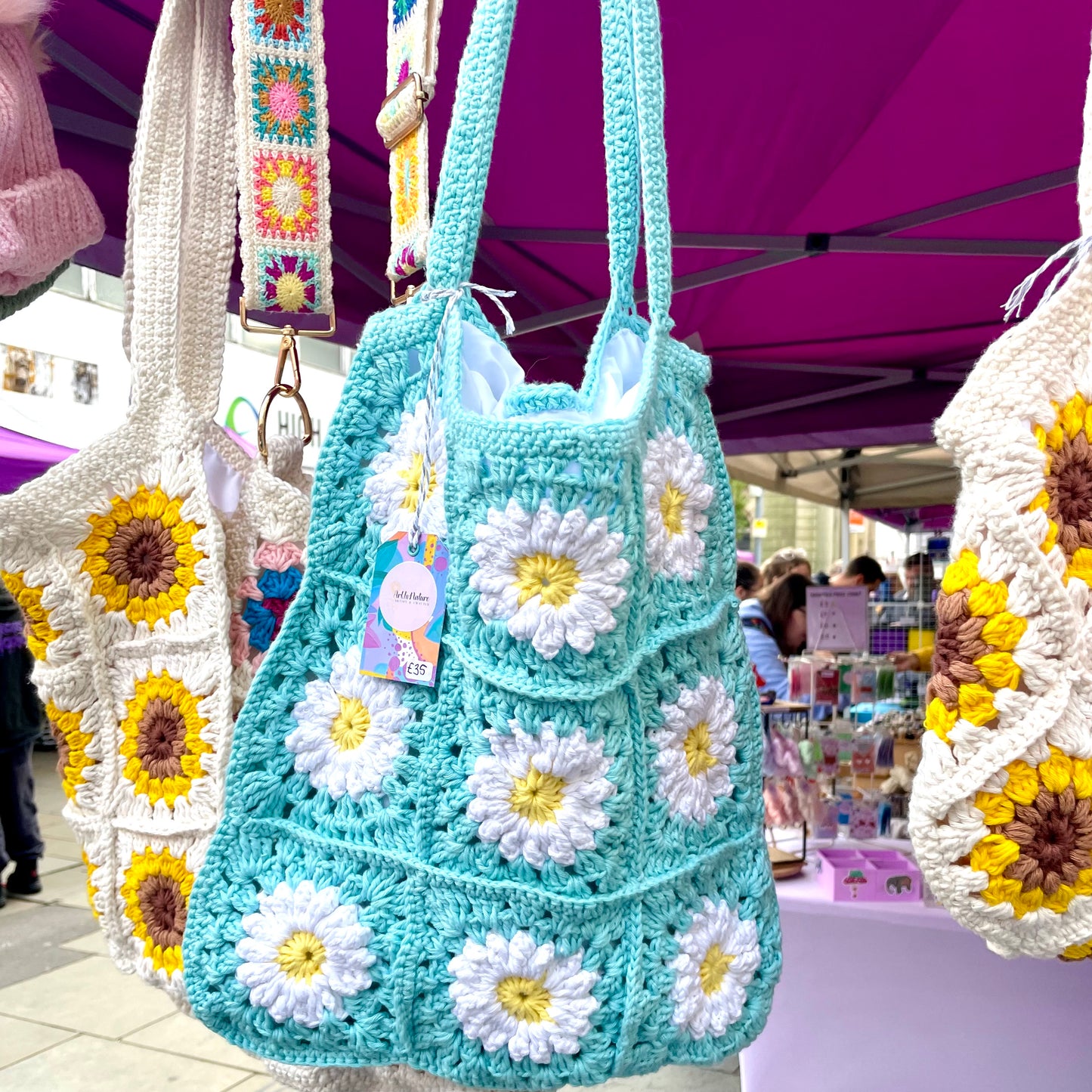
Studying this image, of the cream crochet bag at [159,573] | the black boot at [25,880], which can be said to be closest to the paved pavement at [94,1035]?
the black boot at [25,880]

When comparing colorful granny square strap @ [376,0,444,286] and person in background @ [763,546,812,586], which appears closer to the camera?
colorful granny square strap @ [376,0,444,286]

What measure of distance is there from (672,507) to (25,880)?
14.0 ft

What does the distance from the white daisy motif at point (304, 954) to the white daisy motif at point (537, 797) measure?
0.12 metres

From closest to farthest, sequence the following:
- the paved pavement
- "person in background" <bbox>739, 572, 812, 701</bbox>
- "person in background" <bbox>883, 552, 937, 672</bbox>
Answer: the paved pavement → "person in background" <bbox>883, 552, 937, 672</bbox> → "person in background" <bbox>739, 572, 812, 701</bbox>

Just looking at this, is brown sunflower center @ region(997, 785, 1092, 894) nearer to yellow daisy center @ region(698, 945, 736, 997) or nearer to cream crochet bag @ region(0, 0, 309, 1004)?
yellow daisy center @ region(698, 945, 736, 997)

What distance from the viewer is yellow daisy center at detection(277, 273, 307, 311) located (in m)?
0.89

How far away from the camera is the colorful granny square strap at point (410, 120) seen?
74 cm

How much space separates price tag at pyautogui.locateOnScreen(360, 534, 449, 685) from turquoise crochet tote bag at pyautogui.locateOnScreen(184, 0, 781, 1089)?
12 millimetres

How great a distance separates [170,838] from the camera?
79cm

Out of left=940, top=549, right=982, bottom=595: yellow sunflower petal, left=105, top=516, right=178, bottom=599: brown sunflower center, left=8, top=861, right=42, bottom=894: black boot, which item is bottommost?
left=8, top=861, right=42, bottom=894: black boot

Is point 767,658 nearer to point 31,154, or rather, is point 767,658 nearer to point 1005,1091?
point 1005,1091

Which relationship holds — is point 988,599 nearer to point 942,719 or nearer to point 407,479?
point 942,719

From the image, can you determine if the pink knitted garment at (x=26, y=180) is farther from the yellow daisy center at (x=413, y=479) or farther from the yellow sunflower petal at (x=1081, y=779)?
the yellow sunflower petal at (x=1081, y=779)

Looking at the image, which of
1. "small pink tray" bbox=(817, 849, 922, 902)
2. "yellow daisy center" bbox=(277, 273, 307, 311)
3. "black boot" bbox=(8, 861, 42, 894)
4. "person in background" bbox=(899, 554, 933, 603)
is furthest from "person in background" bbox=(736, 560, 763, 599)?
"yellow daisy center" bbox=(277, 273, 307, 311)
